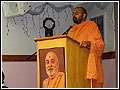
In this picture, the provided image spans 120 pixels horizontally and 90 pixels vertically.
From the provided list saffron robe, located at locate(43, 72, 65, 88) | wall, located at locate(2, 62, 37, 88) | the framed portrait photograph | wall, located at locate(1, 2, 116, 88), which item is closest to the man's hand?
the framed portrait photograph

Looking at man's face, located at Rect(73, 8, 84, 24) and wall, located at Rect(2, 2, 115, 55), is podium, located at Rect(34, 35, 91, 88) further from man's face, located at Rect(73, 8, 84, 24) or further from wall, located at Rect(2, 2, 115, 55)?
wall, located at Rect(2, 2, 115, 55)

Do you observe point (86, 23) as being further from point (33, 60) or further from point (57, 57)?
point (33, 60)

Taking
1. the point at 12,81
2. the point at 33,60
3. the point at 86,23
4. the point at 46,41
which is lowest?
the point at 12,81

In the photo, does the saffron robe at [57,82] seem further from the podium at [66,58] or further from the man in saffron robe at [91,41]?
the man in saffron robe at [91,41]

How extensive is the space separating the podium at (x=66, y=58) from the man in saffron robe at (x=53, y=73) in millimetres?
42

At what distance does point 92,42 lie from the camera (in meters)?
2.78

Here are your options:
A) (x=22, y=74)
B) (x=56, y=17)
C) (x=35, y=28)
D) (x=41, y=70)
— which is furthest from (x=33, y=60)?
(x=41, y=70)

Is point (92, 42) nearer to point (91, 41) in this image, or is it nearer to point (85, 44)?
point (91, 41)

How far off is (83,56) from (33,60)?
152 centimetres

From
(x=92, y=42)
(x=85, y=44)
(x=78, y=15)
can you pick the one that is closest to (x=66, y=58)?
(x=85, y=44)

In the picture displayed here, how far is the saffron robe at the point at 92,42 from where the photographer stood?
270 cm

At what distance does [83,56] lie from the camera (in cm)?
260

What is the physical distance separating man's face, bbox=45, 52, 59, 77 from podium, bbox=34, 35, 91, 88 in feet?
0.14

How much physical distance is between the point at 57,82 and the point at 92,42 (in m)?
0.77
